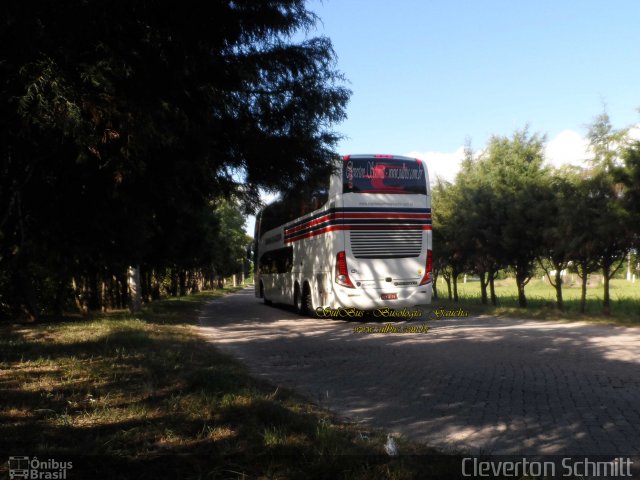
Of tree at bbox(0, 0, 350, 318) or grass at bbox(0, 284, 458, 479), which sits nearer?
grass at bbox(0, 284, 458, 479)

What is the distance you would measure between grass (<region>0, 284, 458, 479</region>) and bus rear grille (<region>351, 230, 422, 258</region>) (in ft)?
29.7

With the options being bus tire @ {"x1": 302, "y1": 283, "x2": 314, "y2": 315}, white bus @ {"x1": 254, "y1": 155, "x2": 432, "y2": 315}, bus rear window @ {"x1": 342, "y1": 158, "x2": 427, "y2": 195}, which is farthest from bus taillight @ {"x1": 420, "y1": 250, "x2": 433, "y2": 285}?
bus tire @ {"x1": 302, "y1": 283, "x2": 314, "y2": 315}

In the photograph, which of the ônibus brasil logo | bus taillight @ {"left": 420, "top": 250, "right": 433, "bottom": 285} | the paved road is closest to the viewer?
the ônibus brasil logo

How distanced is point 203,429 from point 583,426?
11.6 feet

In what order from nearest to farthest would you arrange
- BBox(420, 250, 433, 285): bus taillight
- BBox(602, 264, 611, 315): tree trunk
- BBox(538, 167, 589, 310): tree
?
BBox(420, 250, 433, 285): bus taillight → BBox(538, 167, 589, 310): tree → BBox(602, 264, 611, 315): tree trunk

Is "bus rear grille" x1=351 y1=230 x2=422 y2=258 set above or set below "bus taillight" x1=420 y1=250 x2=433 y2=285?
above

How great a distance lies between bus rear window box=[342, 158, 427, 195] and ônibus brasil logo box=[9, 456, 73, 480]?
44.9 ft

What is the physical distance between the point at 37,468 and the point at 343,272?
43.9 ft

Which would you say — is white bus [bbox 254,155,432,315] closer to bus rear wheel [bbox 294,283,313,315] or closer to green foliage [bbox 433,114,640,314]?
bus rear wheel [bbox 294,283,313,315]

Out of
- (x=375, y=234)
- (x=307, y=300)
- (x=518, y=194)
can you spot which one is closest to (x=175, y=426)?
(x=375, y=234)

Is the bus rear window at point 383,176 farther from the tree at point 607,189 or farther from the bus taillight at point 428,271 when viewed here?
the tree at point 607,189

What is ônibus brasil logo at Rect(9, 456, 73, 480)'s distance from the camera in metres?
3.89

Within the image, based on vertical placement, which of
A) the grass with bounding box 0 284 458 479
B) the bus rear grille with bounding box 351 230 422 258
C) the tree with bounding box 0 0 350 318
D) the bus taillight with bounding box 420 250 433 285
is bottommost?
the grass with bounding box 0 284 458 479

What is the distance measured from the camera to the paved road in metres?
5.51
